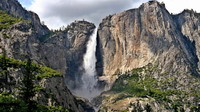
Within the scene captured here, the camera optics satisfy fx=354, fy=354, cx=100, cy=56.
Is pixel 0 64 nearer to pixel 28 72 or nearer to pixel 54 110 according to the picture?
pixel 54 110

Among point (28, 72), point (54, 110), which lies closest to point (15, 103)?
point (28, 72)

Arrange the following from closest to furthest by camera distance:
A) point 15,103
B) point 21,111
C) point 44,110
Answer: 1. point 21,111
2. point 15,103
3. point 44,110

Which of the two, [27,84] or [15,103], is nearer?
[27,84]

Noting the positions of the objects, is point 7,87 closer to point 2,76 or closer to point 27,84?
point 2,76

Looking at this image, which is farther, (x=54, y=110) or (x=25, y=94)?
(x=54, y=110)

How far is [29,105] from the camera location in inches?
4166

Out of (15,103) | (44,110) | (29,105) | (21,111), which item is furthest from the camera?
(44,110)

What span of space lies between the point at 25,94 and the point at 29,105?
12.3 ft

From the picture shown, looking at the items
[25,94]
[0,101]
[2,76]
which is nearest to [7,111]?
[25,94]

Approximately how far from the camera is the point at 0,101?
489 feet

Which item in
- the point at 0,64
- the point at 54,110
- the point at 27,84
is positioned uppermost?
the point at 0,64

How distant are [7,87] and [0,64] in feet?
44.5

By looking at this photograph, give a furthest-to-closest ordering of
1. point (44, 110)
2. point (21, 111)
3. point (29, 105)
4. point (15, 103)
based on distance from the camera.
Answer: point (44, 110), point (15, 103), point (21, 111), point (29, 105)

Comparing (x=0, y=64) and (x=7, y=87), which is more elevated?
(x=0, y=64)
